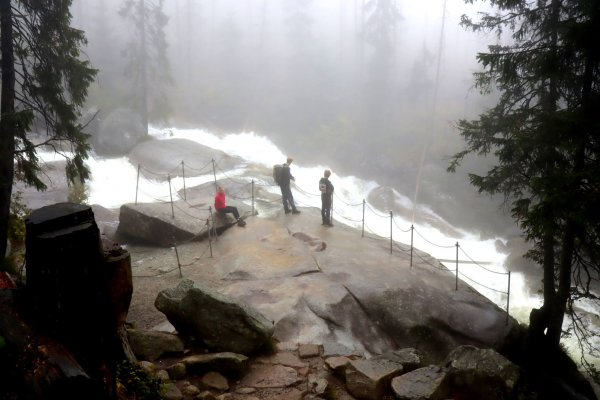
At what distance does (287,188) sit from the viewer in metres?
14.1

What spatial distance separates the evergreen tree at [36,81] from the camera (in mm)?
7691

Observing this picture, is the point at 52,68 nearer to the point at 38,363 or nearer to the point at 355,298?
the point at 38,363

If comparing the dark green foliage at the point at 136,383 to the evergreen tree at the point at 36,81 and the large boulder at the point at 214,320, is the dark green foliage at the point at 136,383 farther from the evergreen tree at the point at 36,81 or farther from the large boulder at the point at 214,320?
the evergreen tree at the point at 36,81

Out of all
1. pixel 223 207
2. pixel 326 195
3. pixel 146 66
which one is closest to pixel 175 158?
pixel 146 66

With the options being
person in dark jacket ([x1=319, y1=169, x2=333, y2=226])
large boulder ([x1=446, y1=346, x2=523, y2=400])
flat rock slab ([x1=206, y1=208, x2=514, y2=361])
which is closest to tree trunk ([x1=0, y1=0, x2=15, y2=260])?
flat rock slab ([x1=206, y1=208, x2=514, y2=361])

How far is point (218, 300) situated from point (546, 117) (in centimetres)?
676

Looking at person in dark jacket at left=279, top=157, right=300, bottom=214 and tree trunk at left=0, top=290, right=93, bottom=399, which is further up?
tree trunk at left=0, top=290, right=93, bottom=399

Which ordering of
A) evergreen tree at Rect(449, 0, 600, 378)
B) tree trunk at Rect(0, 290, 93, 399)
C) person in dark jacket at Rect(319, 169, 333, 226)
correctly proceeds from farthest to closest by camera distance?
person in dark jacket at Rect(319, 169, 333, 226) → evergreen tree at Rect(449, 0, 600, 378) → tree trunk at Rect(0, 290, 93, 399)

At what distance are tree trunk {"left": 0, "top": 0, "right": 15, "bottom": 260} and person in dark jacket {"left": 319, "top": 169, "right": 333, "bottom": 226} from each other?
8482 mm

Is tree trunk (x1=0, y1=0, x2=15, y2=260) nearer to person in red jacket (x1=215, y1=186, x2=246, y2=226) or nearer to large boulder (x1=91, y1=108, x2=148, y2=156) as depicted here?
person in red jacket (x1=215, y1=186, x2=246, y2=226)

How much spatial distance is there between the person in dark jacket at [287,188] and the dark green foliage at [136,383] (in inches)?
384

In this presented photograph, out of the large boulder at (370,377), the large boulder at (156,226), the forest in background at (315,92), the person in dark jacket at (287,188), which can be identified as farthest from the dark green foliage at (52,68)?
the forest in background at (315,92)

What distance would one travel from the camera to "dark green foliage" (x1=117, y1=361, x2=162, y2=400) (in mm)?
3920

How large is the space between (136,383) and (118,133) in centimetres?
2736
